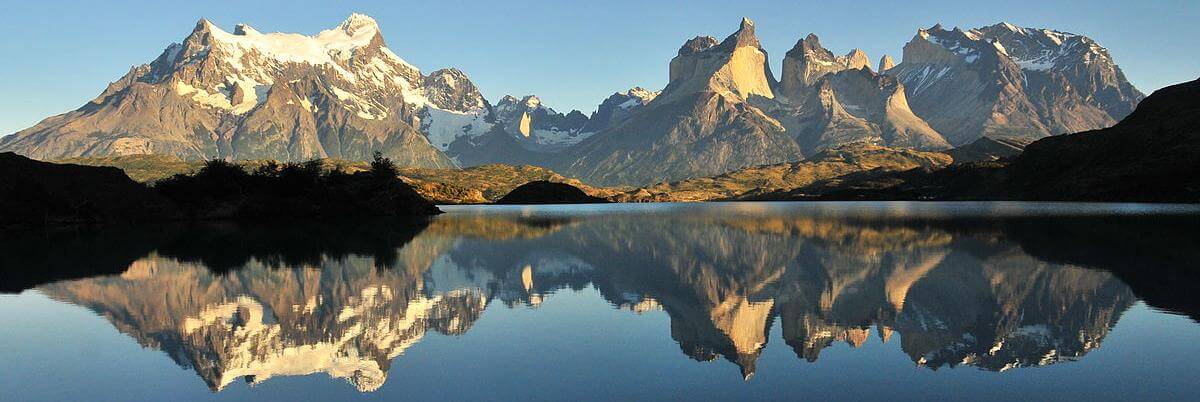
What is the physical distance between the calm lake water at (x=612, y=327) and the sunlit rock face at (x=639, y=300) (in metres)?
0.19

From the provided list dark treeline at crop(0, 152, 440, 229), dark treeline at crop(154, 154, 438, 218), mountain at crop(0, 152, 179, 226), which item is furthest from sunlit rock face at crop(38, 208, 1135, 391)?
dark treeline at crop(154, 154, 438, 218)

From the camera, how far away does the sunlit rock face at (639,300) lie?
82.6 feet

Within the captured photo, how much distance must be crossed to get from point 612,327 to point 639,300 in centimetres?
720

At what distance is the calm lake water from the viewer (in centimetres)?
2102

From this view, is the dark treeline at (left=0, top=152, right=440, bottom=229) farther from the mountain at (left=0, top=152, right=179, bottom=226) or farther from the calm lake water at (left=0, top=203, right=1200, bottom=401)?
the calm lake water at (left=0, top=203, right=1200, bottom=401)

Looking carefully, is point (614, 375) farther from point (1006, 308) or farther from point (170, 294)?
point (170, 294)

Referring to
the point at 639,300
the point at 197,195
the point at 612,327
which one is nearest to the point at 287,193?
the point at 197,195

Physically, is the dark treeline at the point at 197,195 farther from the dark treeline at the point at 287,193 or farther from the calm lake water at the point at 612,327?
the calm lake water at the point at 612,327

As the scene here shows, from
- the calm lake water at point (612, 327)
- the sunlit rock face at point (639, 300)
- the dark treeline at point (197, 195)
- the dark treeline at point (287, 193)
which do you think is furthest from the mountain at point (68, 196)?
the sunlit rock face at point (639, 300)

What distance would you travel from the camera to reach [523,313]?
3400 centimetres

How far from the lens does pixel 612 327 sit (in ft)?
98.7

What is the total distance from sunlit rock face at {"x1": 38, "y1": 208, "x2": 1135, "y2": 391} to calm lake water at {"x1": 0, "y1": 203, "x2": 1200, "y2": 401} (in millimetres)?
189

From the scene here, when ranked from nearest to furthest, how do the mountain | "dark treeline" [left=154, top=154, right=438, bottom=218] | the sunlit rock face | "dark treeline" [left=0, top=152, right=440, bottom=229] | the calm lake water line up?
1. the calm lake water
2. the sunlit rock face
3. the mountain
4. "dark treeline" [left=0, top=152, right=440, bottom=229]
5. "dark treeline" [left=154, top=154, right=438, bottom=218]

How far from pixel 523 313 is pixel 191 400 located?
620 inches
